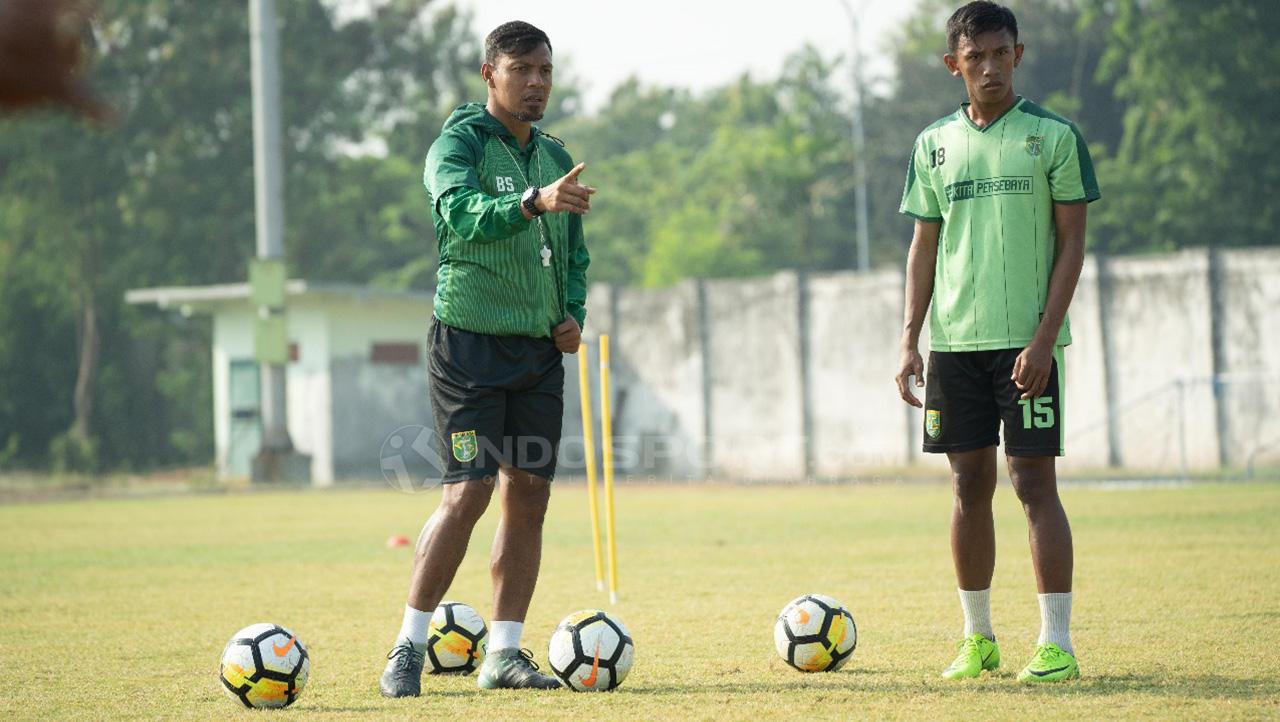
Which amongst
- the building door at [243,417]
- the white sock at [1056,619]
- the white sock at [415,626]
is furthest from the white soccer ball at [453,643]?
the building door at [243,417]

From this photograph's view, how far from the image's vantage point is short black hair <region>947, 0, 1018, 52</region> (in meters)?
5.64

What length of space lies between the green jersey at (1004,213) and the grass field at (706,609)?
1294mm

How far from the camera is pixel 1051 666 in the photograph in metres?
5.48

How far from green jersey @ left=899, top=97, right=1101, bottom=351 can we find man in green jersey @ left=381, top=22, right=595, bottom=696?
141 centimetres

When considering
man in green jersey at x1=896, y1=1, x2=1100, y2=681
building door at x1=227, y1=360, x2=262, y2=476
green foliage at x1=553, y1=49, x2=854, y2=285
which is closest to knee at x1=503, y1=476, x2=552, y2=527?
man in green jersey at x1=896, y1=1, x2=1100, y2=681

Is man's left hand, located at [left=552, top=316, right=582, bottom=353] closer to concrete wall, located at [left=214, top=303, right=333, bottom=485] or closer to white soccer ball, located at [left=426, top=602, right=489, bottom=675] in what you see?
white soccer ball, located at [left=426, top=602, right=489, bottom=675]

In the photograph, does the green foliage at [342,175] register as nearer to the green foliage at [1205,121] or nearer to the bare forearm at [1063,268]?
the green foliage at [1205,121]

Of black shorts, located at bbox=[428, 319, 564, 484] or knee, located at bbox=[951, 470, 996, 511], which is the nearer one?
black shorts, located at bbox=[428, 319, 564, 484]

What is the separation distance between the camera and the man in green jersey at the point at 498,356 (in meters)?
5.67

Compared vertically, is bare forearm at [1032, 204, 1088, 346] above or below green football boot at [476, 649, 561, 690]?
above

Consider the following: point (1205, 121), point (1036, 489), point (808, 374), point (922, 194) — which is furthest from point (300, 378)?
point (1036, 489)

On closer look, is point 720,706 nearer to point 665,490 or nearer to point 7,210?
point 665,490

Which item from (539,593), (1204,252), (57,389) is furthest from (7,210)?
(539,593)

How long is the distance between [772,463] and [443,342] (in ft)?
78.5
